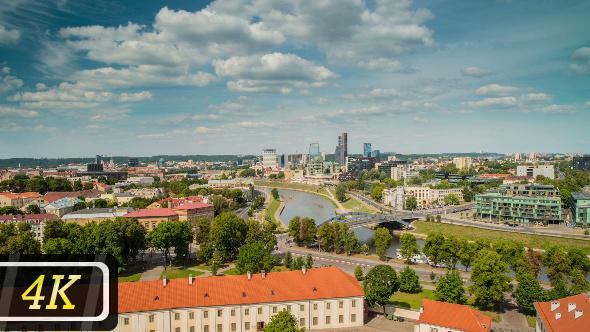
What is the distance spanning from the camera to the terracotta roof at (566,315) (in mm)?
28797

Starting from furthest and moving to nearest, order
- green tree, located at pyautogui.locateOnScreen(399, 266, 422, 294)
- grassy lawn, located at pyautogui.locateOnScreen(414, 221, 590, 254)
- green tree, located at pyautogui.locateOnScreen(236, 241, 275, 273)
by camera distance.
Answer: grassy lawn, located at pyautogui.locateOnScreen(414, 221, 590, 254) < green tree, located at pyautogui.locateOnScreen(236, 241, 275, 273) < green tree, located at pyautogui.locateOnScreen(399, 266, 422, 294)

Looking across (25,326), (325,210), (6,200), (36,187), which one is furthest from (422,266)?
(36,187)

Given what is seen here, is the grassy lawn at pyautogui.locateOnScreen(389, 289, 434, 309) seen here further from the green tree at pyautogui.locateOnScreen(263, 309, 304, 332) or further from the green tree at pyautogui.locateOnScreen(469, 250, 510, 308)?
the green tree at pyautogui.locateOnScreen(263, 309, 304, 332)

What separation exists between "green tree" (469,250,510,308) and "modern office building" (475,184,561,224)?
61.7m

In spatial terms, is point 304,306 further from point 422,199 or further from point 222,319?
point 422,199

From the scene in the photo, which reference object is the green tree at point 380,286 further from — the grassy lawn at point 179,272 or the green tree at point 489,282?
the grassy lawn at point 179,272

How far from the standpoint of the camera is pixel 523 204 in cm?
9688

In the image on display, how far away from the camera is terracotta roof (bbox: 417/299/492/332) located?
31.3 m

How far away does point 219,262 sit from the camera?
5728 centimetres

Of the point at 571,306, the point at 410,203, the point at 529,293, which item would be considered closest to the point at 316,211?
the point at 410,203

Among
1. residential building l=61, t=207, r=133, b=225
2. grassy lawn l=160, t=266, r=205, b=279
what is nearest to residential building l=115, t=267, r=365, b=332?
grassy lawn l=160, t=266, r=205, b=279

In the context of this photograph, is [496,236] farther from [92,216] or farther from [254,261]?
[92,216]

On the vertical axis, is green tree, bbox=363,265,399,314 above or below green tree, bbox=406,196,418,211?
above

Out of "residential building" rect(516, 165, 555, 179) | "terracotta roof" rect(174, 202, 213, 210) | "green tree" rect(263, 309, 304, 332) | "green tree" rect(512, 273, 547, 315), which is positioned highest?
"residential building" rect(516, 165, 555, 179)
